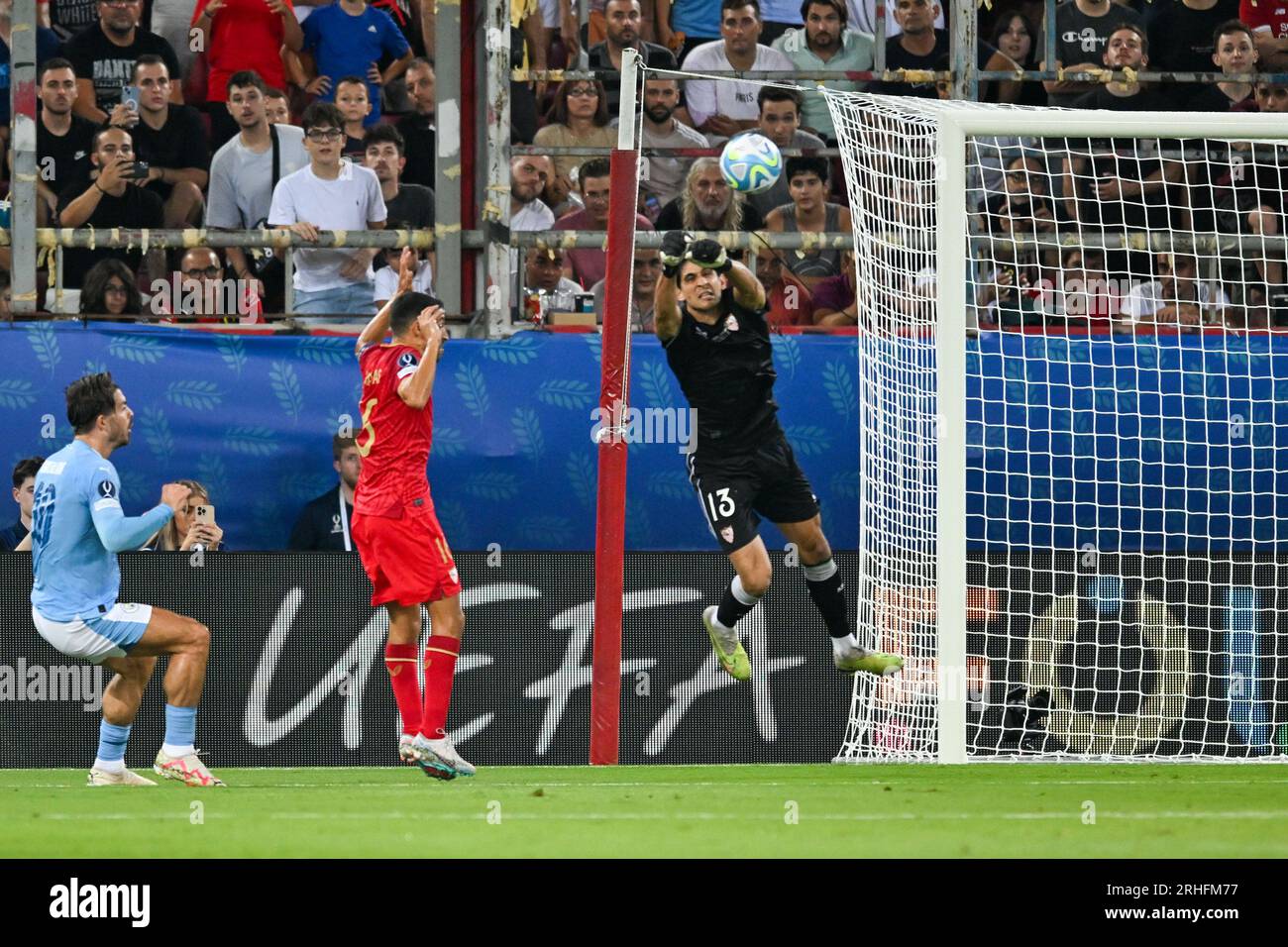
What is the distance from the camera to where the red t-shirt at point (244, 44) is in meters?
12.4

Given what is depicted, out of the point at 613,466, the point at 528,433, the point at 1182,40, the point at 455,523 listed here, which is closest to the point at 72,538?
the point at 613,466

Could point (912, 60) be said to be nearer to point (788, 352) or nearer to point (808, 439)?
point (788, 352)

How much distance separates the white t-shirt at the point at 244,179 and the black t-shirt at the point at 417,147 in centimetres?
77

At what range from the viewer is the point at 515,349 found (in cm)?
1101

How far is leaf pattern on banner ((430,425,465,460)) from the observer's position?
36.1 ft

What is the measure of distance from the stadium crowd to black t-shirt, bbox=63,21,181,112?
0.02 m

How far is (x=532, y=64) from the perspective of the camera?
13070 mm

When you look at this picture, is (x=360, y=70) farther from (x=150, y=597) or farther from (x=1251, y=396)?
(x=1251, y=396)

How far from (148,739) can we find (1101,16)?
296 inches

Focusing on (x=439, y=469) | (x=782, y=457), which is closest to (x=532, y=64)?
(x=439, y=469)

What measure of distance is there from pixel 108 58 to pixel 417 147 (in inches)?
77.1

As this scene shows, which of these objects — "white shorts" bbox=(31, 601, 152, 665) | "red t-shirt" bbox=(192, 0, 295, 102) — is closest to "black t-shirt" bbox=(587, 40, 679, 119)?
"red t-shirt" bbox=(192, 0, 295, 102)

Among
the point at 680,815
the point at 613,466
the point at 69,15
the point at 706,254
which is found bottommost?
the point at 680,815

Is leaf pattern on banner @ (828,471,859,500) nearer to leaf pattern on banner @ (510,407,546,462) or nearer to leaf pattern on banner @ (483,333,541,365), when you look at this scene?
leaf pattern on banner @ (510,407,546,462)
